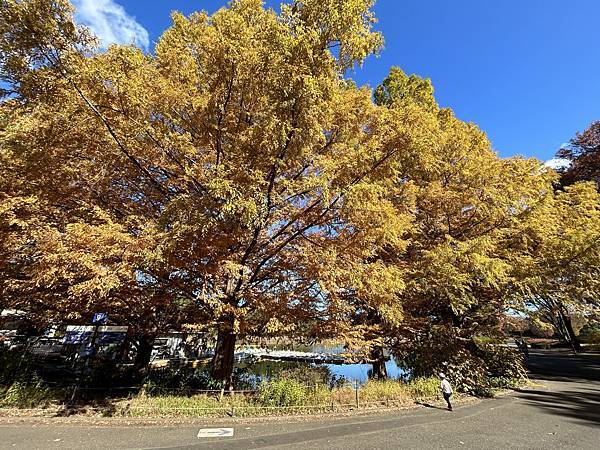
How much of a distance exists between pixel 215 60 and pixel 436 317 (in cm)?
1356

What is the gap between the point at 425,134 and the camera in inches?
311

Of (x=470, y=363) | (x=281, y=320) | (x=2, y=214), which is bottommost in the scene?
(x=470, y=363)

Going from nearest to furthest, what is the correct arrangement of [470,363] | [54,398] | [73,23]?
[73,23] → [54,398] → [470,363]

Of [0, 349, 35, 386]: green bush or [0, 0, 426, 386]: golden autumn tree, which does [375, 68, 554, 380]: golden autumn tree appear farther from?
[0, 349, 35, 386]: green bush

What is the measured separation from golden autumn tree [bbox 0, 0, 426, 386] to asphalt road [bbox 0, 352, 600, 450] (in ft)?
7.74

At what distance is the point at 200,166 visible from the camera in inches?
304

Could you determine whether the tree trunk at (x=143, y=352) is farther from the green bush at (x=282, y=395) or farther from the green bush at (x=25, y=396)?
the green bush at (x=282, y=395)

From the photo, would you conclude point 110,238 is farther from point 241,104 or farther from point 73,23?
point 241,104

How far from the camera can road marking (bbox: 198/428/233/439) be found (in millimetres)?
7006

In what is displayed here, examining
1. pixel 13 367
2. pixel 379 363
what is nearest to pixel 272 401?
pixel 379 363

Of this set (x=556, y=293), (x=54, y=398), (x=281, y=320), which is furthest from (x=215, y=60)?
(x=556, y=293)

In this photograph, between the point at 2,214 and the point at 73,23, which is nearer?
the point at 73,23

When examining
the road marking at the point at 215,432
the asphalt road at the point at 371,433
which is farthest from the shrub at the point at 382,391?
the road marking at the point at 215,432

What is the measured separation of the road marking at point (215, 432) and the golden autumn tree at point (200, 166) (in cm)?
220
